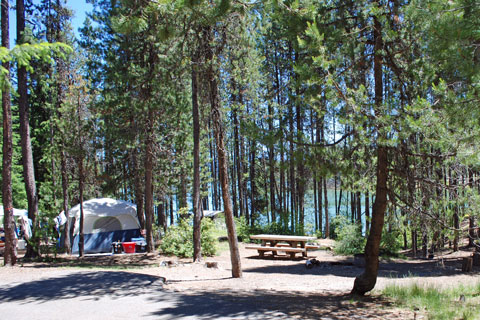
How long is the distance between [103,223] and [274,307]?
14642 millimetres

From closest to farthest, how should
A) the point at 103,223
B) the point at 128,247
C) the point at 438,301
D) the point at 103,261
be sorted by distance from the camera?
the point at 438,301 → the point at 103,261 → the point at 128,247 → the point at 103,223

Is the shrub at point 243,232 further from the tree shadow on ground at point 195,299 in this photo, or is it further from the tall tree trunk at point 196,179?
the tree shadow on ground at point 195,299

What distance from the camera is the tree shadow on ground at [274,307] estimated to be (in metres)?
6.05

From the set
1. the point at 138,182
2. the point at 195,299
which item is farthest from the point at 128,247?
the point at 195,299

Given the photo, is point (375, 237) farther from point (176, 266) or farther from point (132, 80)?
point (132, 80)

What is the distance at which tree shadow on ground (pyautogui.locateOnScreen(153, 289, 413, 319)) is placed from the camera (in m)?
6.05

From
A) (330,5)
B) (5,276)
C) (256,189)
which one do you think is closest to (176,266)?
(5,276)

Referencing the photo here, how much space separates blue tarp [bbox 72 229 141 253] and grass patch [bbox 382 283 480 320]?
1401 cm

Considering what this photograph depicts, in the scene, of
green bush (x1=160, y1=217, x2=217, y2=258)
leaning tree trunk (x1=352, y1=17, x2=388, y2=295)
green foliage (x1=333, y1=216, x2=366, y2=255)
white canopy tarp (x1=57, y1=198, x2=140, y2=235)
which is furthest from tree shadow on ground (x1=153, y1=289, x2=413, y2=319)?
white canopy tarp (x1=57, y1=198, x2=140, y2=235)

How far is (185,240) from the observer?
1661 centimetres

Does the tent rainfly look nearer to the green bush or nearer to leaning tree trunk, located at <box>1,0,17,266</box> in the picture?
the green bush

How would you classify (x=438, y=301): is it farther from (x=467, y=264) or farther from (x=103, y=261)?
(x=103, y=261)

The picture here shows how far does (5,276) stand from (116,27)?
6.51 metres

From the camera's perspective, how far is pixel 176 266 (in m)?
13.3
